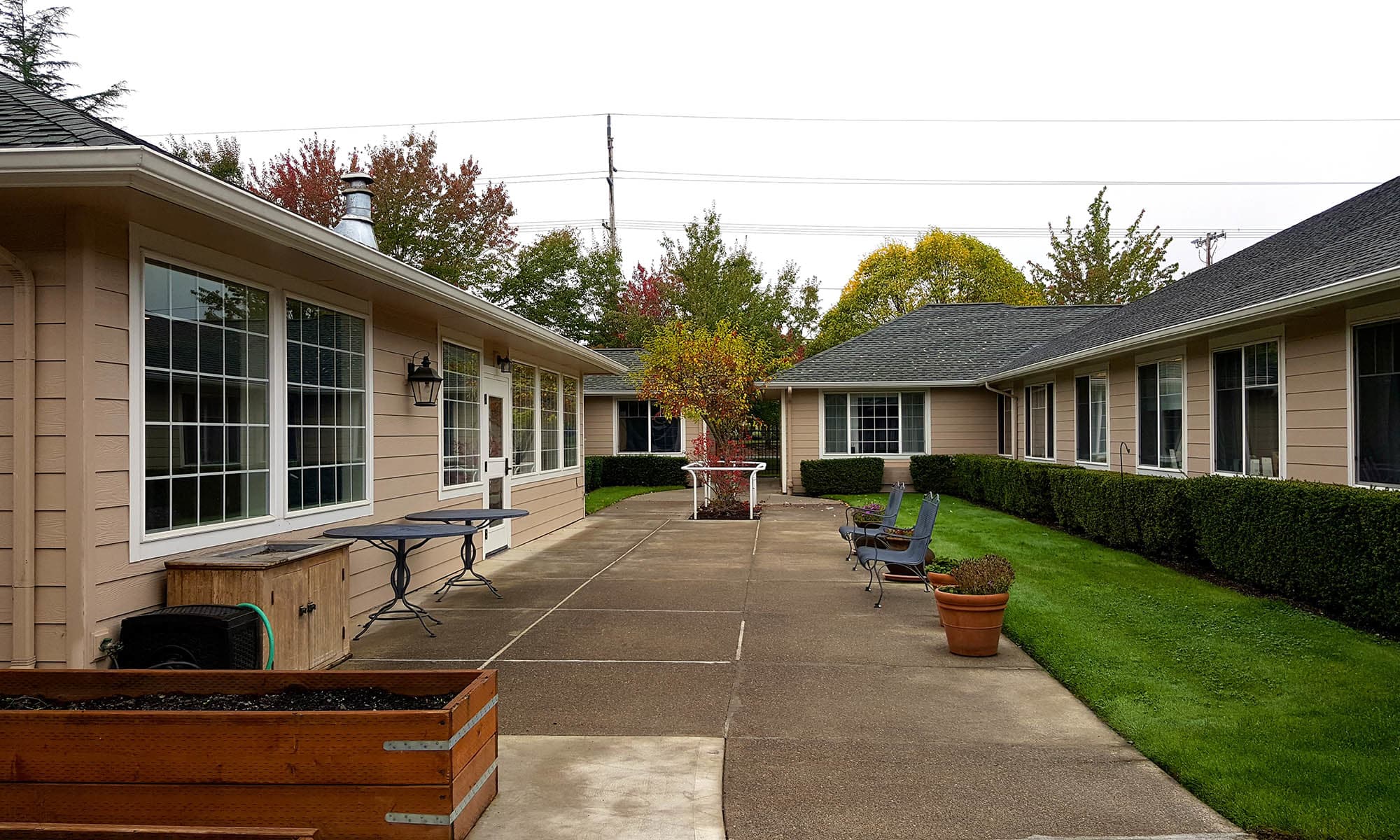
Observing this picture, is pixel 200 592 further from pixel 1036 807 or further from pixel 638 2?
pixel 638 2

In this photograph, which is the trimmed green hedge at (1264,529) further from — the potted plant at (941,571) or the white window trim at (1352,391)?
the potted plant at (941,571)

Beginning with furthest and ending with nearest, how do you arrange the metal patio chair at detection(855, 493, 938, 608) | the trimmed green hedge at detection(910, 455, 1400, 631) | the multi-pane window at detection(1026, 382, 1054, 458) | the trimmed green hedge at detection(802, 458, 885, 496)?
the trimmed green hedge at detection(802, 458, 885, 496) < the multi-pane window at detection(1026, 382, 1054, 458) < the metal patio chair at detection(855, 493, 938, 608) < the trimmed green hedge at detection(910, 455, 1400, 631)

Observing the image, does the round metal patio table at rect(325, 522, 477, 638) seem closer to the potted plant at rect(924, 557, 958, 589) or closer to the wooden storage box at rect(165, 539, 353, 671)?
the wooden storage box at rect(165, 539, 353, 671)

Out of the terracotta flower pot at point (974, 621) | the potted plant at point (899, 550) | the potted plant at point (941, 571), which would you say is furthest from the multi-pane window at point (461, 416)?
the terracotta flower pot at point (974, 621)

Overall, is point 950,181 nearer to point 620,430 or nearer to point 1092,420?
point 620,430

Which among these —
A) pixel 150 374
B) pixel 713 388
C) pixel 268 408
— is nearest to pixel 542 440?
pixel 713 388

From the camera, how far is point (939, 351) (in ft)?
65.9

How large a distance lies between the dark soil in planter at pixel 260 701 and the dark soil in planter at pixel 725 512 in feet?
36.0

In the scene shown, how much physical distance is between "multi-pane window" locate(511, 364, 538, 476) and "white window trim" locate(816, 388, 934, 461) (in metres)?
9.14

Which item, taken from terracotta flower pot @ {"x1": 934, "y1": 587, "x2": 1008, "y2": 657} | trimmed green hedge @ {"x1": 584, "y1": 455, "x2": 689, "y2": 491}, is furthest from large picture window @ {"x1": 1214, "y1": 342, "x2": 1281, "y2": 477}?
trimmed green hedge @ {"x1": 584, "y1": 455, "x2": 689, "y2": 491}

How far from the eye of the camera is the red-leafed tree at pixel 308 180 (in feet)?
80.1

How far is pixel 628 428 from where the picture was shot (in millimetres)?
22719

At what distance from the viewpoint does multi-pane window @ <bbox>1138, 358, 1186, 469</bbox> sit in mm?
10273

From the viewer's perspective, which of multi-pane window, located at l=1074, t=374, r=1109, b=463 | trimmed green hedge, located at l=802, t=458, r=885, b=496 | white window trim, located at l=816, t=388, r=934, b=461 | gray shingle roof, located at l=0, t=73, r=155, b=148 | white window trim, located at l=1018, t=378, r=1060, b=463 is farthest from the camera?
white window trim, located at l=816, t=388, r=934, b=461
